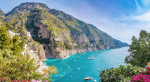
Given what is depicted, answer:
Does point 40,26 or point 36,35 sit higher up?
point 40,26

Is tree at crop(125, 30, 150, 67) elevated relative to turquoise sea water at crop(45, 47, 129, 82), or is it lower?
elevated

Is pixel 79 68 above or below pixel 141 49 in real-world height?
below

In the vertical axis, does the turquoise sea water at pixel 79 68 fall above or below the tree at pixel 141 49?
below

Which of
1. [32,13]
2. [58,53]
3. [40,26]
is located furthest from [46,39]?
[32,13]

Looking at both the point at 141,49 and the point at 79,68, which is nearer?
the point at 141,49

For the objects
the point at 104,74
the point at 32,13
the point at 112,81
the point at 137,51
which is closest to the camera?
the point at 112,81

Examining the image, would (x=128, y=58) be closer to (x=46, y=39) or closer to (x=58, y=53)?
(x=58, y=53)

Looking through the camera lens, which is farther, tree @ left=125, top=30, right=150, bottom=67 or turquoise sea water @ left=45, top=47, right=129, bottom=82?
turquoise sea water @ left=45, top=47, right=129, bottom=82

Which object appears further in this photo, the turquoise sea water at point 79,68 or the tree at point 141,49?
the turquoise sea water at point 79,68
